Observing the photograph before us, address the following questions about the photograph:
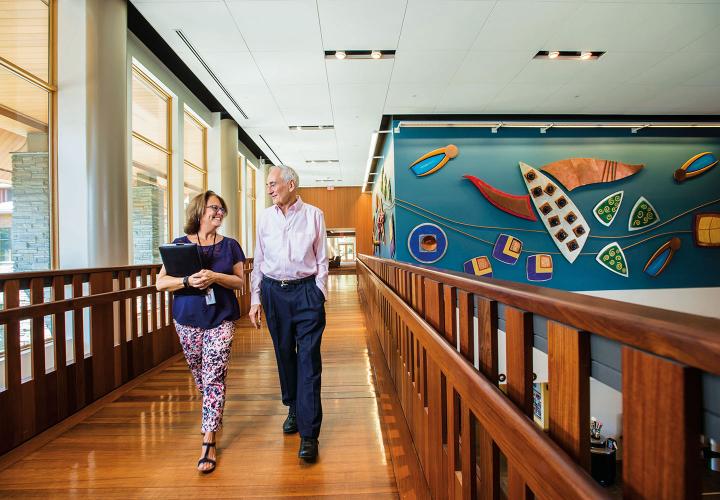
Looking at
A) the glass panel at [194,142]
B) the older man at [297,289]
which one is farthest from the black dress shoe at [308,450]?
the glass panel at [194,142]

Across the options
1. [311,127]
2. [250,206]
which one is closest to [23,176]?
[311,127]

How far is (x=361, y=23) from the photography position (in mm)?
4598

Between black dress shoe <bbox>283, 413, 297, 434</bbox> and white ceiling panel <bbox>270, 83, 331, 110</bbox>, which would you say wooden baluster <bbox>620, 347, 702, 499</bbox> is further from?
white ceiling panel <bbox>270, 83, 331, 110</bbox>

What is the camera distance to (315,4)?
423 centimetres

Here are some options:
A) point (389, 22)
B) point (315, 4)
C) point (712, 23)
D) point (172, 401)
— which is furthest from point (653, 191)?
point (172, 401)

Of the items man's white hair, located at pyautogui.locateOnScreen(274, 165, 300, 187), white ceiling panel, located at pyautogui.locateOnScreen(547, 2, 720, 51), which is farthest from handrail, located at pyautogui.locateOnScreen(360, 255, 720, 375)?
white ceiling panel, located at pyautogui.locateOnScreen(547, 2, 720, 51)

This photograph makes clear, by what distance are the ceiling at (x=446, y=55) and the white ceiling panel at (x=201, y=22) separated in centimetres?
1

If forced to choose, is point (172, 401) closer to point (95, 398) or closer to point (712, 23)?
point (95, 398)

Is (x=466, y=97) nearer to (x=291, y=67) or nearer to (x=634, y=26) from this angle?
(x=634, y=26)

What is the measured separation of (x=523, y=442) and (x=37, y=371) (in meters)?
2.75

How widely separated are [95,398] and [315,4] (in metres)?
4.21

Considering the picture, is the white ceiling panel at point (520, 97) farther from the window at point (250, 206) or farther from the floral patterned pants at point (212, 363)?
the window at point (250, 206)

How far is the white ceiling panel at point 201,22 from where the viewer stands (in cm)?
430

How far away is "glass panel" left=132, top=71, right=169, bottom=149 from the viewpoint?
19.1 ft
